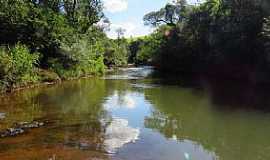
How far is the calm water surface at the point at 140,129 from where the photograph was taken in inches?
545

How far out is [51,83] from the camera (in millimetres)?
44531

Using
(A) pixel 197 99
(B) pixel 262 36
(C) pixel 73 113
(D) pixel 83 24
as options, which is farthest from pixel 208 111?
(D) pixel 83 24

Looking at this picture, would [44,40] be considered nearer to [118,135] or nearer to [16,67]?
[16,67]

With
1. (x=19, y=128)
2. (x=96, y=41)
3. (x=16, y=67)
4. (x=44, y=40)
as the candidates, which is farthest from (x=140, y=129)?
(x=96, y=41)

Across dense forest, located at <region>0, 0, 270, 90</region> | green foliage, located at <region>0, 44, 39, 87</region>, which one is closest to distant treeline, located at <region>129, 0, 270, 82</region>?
dense forest, located at <region>0, 0, 270, 90</region>

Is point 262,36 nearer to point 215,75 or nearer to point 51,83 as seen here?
point 215,75

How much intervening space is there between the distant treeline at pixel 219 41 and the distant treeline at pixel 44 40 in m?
15.8

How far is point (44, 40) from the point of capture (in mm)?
48906

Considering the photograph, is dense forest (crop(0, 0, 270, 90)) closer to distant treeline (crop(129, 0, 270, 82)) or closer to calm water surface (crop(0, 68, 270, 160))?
distant treeline (crop(129, 0, 270, 82))

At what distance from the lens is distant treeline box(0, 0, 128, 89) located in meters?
37.5

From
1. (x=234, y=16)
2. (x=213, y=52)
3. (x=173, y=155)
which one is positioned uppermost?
(x=234, y=16)

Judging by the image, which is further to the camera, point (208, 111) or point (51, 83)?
point (51, 83)

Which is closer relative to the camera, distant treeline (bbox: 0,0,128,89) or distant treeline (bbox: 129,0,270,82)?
distant treeline (bbox: 0,0,128,89)

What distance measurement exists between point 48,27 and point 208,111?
101ft
